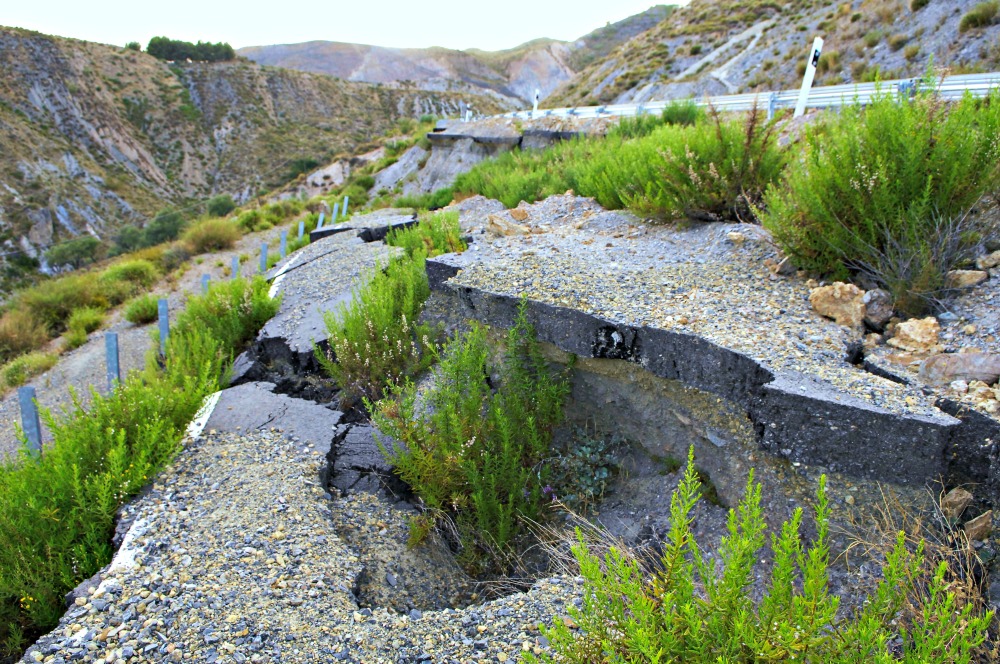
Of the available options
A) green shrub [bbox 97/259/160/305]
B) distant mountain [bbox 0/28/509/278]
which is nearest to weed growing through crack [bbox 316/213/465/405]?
green shrub [bbox 97/259/160/305]

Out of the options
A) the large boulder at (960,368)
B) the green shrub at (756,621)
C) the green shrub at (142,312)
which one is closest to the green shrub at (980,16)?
the large boulder at (960,368)

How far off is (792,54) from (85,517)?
25.4 meters

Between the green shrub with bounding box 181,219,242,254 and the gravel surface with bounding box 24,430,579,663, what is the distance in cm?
1766

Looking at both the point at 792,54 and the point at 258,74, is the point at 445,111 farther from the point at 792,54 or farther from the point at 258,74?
the point at 792,54

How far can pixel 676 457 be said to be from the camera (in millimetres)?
3646

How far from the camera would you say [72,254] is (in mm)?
32750

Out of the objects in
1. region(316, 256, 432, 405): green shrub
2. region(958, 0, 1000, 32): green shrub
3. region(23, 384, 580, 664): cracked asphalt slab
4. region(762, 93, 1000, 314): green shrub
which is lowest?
region(23, 384, 580, 664): cracked asphalt slab

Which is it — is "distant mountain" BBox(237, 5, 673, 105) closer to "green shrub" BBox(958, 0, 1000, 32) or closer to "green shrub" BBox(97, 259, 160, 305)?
"green shrub" BBox(97, 259, 160, 305)

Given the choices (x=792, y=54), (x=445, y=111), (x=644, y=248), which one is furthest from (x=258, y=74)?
(x=644, y=248)

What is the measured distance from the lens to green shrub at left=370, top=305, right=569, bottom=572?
3.58m

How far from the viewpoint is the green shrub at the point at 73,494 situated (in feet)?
10.3

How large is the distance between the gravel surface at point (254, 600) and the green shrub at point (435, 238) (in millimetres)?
3701

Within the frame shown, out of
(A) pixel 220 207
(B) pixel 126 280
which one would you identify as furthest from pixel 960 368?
(A) pixel 220 207

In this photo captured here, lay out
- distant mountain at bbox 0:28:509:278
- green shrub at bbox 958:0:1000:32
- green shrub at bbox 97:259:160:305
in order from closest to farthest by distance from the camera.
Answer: green shrub at bbox 958:0:1000:32 → green shrub at bbox 97:259:160:305 → distant mountain at bbox 0:28:509:278
